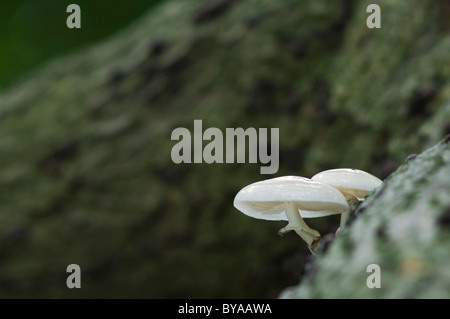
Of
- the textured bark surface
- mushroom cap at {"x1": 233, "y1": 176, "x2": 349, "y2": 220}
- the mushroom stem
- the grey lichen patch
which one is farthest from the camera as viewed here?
the textured bark surface

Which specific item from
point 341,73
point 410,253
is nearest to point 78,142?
point 341,73

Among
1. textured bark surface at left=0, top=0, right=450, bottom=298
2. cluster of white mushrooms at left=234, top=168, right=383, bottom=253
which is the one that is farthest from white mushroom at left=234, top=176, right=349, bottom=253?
textured bark surface at left=0, top=0, right=450, bottom=298

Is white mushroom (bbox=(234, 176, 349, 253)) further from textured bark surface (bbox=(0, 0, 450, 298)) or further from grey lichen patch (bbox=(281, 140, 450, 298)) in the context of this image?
textured bark surface (bbox=(0, 0, 450, 298))

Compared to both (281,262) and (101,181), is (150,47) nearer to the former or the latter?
(101,181)

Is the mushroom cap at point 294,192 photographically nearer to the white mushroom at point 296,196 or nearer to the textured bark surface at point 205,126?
the white mushroom at point 296,196

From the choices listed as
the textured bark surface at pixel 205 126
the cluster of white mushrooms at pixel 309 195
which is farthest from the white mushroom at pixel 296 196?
the textured bark surface at pixel 205 126
